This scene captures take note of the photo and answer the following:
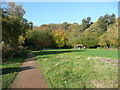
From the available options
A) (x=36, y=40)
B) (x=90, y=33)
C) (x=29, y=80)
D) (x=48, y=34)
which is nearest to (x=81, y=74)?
(x=29, y=80)

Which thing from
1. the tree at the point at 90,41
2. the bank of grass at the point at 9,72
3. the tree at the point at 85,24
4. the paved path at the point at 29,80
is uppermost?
the tree at the point at 85,24

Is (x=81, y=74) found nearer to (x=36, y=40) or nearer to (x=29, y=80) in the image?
(x=29, y=80)

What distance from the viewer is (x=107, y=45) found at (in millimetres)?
47125

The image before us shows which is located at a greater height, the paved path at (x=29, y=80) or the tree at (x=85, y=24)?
→ the tree at (x=85, y=24)

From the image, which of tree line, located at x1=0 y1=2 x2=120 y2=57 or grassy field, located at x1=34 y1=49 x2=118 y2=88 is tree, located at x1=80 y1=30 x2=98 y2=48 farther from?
grassy field, located at x1=34 y1=49 x2=118 y2=88

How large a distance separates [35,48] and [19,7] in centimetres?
1678

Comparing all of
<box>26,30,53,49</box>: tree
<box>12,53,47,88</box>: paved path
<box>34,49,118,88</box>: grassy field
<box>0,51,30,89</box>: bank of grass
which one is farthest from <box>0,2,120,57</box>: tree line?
<box>12,53,47,88</box>: paved path

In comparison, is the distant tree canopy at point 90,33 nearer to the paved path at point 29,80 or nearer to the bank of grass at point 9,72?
the bank of grass at point 9,72

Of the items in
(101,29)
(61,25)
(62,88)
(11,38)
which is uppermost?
(61,25)

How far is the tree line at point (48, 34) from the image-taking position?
14.7 m

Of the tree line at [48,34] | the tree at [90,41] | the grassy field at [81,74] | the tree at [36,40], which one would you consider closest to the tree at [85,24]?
the tree line at [48,34]

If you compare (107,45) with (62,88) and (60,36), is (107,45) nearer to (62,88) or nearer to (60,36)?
(60,36)

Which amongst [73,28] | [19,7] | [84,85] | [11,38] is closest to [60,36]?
[19,7]

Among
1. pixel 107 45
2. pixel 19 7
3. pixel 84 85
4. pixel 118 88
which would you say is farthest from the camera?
pixel 107 45
